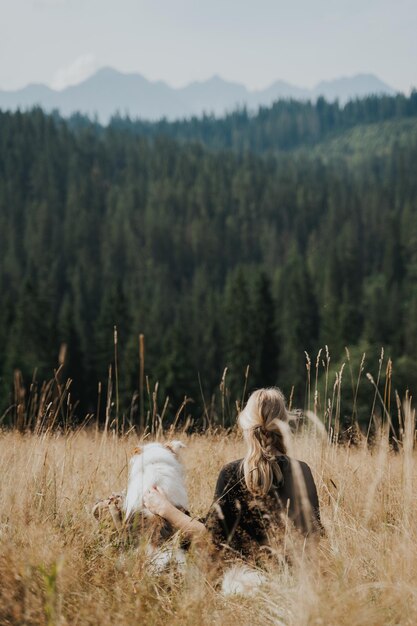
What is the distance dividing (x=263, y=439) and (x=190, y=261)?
12069 cm

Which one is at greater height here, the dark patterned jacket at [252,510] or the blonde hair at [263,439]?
the blonde hair at [263,439]

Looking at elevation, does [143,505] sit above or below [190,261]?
above

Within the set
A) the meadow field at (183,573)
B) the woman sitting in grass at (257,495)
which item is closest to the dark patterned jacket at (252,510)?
the woman sitting in grass at (257,495)

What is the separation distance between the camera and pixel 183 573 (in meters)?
3.16

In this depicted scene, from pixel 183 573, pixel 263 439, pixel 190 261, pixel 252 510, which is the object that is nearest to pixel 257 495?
pixel 252 510

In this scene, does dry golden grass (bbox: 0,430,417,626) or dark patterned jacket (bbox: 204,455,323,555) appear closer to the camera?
dry golden grass (bbox: 0,430,417,626)

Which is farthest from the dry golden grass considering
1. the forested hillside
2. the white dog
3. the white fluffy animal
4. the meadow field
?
the forested hillside

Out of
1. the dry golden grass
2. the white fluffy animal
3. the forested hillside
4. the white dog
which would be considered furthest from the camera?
the forested hillside

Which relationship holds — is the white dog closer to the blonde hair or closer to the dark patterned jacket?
the dark patterned jacket

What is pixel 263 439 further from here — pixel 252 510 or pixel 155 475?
pixel 155 475

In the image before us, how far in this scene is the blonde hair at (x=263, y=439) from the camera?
137 inches

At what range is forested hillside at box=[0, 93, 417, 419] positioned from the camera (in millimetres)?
59438

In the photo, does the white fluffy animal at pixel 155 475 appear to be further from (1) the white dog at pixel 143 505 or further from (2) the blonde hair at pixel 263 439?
(2) the blonde hair at pixel 263 439

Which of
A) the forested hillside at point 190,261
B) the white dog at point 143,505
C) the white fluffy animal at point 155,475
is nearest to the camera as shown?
the white dog at point 143,505
